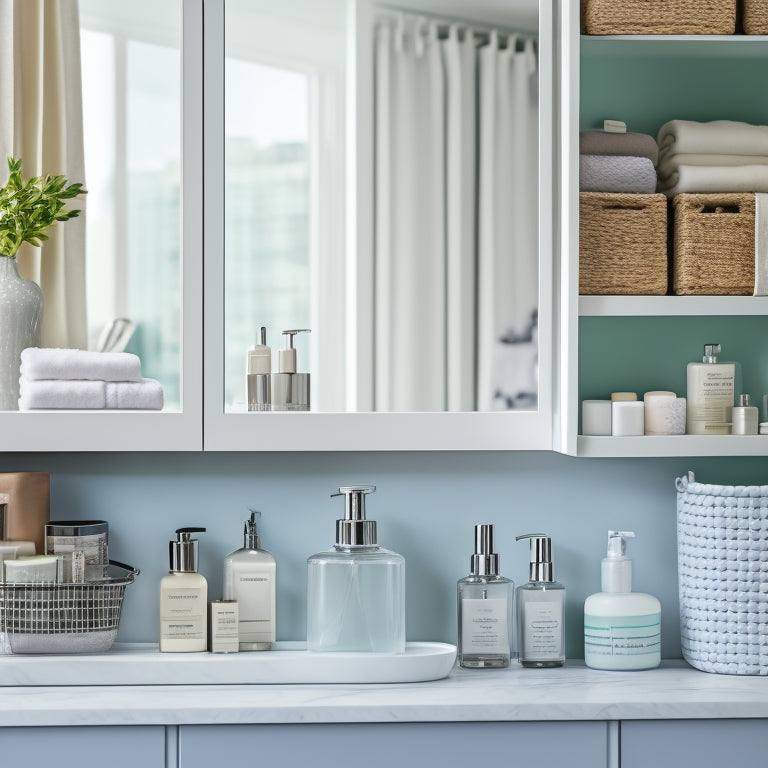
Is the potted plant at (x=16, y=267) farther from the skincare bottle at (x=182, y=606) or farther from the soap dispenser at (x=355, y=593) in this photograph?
the soap dispenser at (x=355, y=593)

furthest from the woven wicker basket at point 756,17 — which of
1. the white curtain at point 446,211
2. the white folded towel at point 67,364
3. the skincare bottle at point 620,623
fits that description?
the white folded towel at point 67,364

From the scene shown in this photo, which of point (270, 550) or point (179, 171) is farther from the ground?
point (179, 171)

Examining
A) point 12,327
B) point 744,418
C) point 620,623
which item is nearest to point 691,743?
point 620,623

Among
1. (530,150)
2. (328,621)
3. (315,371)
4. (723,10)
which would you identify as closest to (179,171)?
(315,371)

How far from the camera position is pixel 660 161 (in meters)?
1.29

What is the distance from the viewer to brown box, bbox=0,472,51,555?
3.93 ft

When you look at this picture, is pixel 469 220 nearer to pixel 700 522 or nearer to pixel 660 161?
pixel 660 161

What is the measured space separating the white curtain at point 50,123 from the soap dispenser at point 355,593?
439 mm

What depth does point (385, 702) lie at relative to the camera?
3.46 ft

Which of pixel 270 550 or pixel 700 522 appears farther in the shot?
pixel 270 550

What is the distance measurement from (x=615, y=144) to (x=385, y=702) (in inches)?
30.6

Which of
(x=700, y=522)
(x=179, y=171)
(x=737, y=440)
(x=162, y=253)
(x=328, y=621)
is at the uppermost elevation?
(x=179, y=171)

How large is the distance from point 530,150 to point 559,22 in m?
0.17

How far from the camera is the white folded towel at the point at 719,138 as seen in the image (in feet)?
4.06
